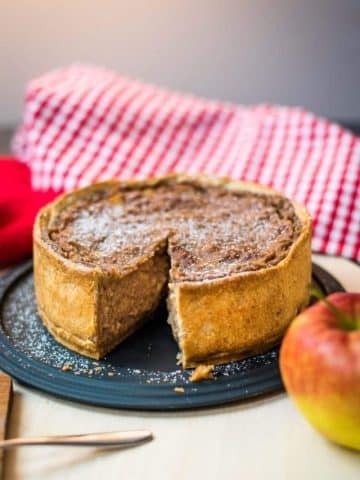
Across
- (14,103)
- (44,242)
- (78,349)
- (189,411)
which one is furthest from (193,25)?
(189,411)

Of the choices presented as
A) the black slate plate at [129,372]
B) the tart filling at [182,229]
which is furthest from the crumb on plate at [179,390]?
the tart filling at [182,229]

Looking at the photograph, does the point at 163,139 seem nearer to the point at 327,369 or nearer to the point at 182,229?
the point at 182,229

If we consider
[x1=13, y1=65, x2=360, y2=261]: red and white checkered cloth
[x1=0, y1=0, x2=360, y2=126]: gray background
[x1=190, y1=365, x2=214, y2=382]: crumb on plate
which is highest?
[x1=0, y1=0, x2=360, y2=126]: gray background

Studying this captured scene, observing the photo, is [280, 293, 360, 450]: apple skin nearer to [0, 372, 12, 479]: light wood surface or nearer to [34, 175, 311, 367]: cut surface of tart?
[34, 175, 311, 367]: cut surface of tart

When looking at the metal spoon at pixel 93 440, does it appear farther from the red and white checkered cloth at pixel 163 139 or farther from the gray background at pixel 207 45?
the gray background at pixel 207 45

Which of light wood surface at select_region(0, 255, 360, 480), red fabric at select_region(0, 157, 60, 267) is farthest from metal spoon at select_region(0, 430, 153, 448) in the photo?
red fabric at select_region(0, 157, 60, 267)

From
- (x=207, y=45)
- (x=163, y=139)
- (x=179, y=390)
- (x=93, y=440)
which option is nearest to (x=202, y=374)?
(x=179, y=390)
